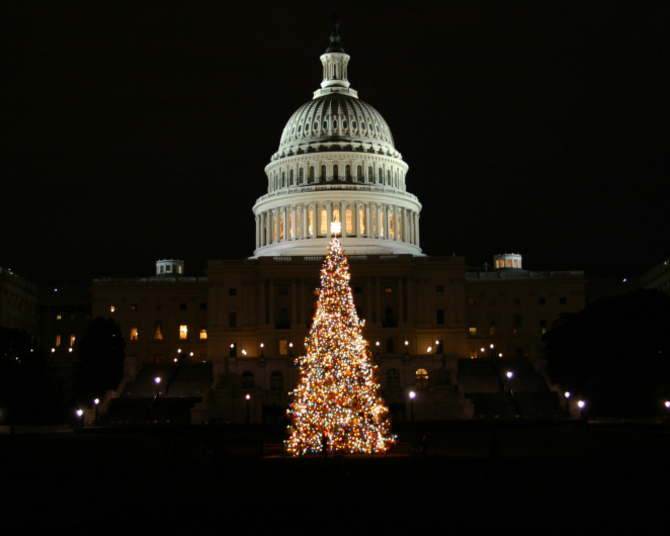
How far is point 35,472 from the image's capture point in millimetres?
37656

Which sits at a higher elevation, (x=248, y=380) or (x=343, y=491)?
(x=248, y=380)

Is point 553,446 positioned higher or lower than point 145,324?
lower

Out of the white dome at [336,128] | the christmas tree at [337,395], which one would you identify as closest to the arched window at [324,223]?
the white dome at [336,128]

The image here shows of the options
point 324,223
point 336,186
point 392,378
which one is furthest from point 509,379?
point 336,186

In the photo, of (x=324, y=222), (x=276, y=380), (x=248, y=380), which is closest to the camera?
(x=248, y=380)

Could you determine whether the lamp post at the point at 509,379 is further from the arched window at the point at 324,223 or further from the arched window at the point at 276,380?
the arched window at the point at 324,223

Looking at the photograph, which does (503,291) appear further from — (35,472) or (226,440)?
(35,472)

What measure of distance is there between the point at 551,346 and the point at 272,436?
3705cm

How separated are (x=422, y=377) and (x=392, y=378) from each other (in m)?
3.30

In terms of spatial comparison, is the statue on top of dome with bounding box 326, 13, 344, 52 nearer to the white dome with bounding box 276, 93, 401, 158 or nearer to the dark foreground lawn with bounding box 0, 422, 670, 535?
the white dome with bounding box 276, 93, 401, 158

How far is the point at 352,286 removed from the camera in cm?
12188

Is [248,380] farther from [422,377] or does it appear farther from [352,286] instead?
[352,286]

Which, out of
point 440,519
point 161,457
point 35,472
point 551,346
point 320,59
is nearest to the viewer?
point 440,519

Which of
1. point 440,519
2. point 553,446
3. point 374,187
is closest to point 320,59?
point 374,187
